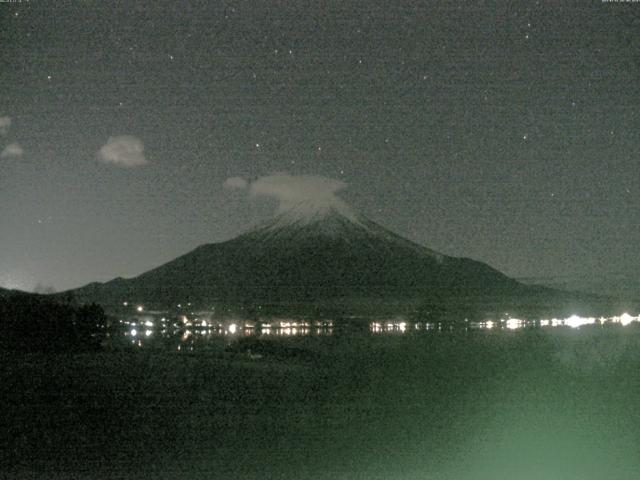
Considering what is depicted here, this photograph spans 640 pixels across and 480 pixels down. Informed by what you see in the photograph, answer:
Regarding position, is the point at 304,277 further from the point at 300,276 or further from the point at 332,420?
the point at 332,420

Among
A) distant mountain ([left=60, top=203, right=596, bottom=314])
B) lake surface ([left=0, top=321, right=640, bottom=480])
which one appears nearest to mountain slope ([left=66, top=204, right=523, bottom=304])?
distant mountain ([left=60, top=203, right=596, bottom=314])

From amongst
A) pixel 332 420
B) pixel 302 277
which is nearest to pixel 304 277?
pixel 302 277

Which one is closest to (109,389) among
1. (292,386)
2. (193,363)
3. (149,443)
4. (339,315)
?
(292,386)

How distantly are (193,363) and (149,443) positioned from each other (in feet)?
50.8

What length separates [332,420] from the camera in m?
14.1

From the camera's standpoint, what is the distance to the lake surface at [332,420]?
417 inches

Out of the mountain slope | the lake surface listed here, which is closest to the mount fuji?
the mountain slope

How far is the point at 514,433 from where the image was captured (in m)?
12.9

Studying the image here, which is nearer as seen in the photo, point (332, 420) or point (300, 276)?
point (332, 420)

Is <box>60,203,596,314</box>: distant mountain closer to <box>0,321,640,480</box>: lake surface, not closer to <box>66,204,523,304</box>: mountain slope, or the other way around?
<box>66,204,523,304</box>: mountain slope

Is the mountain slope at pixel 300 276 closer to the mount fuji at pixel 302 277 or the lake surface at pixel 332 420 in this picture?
the mount fuji at pixel 302 277

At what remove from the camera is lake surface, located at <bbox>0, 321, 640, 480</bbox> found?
10.6 metres

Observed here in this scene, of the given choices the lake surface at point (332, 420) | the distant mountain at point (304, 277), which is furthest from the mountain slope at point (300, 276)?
the lake surface at point (332, 420)

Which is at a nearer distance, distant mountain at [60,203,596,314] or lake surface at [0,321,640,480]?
lake surface at [0,321,640,480]
